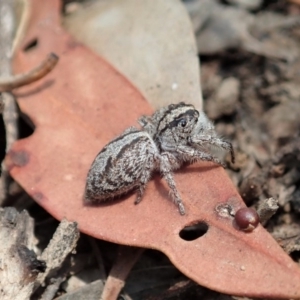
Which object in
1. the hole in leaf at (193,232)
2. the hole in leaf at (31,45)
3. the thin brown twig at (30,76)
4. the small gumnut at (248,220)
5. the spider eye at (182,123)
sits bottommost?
the hole in leaf at (193,232)

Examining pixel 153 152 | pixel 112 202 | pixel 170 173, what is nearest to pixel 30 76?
pixel 153 152

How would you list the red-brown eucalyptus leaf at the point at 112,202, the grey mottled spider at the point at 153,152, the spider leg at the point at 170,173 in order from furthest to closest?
the grey mottled spider at the point at 153,152 < the spider leg at the point at 170,173 < the red-brown eucalyptus leaf at the point at 112,202

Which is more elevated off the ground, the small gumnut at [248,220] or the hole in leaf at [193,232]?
the small gumnut at [248,220]

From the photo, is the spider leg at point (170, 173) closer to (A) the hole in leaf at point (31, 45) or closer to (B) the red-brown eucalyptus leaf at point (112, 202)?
(B) the red-brown eucalyptus leaf at point (112, 202)

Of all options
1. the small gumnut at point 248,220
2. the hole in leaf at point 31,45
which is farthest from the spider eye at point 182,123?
the hole in leaf at point 31,45

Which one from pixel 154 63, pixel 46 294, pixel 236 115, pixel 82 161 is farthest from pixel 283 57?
pixel 46 294

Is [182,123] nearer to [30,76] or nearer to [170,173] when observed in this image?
[170,173]

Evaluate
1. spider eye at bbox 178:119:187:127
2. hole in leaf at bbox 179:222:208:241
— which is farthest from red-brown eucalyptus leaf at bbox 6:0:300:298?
spider eye at bbox 178:119:187:127
